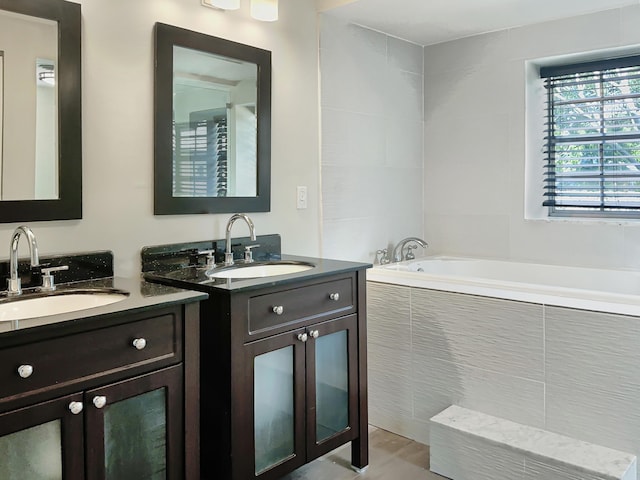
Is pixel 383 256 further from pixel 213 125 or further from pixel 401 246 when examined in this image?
pixel 213 125

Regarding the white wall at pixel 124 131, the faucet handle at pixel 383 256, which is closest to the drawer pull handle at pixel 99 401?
the white wall at pixel 124 131

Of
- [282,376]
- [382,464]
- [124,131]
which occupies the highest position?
[124,131]

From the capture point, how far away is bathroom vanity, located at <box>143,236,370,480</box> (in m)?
1.79

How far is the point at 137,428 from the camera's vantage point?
1.52 m

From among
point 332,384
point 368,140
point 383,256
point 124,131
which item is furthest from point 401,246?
point 124,131

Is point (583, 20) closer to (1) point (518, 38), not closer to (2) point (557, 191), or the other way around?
(1) point (518, 38)

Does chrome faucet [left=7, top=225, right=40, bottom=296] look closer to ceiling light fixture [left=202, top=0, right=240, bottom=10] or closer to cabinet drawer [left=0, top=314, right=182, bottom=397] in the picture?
cabinet drawer [left=0, top=314, right=182, bottom=397]

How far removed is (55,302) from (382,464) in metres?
1.43

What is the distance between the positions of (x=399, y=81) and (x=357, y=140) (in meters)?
0.57

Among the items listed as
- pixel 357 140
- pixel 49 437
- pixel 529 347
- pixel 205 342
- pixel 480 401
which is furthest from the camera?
pixel 357 140

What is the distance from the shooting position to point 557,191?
3.16 metres

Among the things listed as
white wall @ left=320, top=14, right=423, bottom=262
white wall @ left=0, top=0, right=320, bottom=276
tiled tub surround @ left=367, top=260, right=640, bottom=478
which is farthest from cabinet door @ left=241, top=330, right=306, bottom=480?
white wall @ left=320, top=14, right=423, bottom=262

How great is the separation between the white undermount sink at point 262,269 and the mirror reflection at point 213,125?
325 mm

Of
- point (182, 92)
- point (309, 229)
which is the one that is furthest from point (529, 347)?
point (182, 92)
